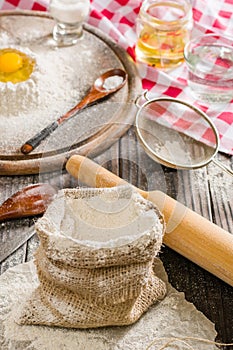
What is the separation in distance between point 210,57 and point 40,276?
881mm

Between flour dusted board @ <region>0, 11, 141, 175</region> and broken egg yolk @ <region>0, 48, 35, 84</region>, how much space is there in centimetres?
3

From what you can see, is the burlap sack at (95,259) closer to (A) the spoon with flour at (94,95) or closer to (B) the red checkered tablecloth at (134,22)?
(A) the spoon with flour at (94,95)

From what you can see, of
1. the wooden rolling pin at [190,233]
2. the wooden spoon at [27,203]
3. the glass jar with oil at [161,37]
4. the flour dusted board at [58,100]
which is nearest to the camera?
the wooden rolling pin at [190,233]

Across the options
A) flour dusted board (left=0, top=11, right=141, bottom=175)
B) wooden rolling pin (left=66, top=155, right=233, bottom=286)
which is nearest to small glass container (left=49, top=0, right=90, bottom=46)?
flour dusted board (left=0, top=11, right=141, bottom=175)

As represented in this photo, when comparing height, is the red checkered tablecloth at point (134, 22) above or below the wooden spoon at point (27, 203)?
above

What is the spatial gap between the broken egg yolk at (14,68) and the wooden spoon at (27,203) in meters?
0.36

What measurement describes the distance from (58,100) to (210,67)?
430 mm

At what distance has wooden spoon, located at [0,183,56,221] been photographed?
4.32 feet

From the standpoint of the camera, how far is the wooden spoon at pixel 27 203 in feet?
4.32

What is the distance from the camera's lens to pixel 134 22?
1.90 m

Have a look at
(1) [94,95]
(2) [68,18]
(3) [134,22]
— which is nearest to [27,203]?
(1) [94,95]

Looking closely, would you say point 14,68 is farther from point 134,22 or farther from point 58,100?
point 134,22

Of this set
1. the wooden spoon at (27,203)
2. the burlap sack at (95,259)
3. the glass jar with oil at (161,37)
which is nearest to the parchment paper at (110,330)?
the burlap sack at (95,259)

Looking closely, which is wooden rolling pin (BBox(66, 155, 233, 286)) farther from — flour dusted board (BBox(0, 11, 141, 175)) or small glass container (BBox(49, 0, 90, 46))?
small glass container (BBox(49, 0, 90, 46))
